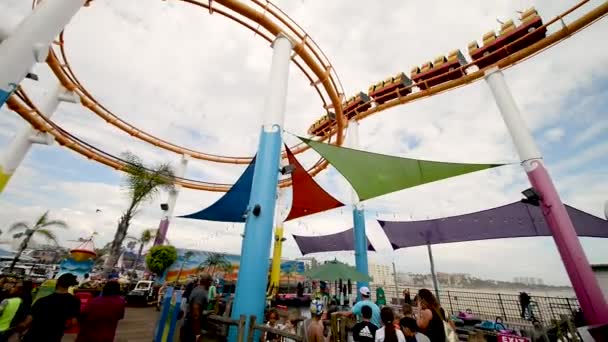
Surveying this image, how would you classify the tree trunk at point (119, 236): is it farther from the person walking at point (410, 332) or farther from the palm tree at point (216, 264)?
the palm tree at point (216, 264)

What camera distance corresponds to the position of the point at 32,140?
29.0 ft

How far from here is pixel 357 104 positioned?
1089 cm

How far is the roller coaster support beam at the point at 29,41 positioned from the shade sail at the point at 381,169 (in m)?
3.87

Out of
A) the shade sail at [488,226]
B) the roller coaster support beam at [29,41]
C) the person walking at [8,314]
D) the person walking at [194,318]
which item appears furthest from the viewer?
the shade sail at [488,226]

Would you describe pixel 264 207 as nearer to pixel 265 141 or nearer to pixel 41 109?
pixel 265 141

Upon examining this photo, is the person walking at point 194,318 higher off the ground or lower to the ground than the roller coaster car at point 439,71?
lower

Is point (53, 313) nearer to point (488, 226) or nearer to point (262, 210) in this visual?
point (262, 210)

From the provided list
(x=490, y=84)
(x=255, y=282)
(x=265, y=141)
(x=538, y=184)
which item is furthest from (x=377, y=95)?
(x=255, y=282)

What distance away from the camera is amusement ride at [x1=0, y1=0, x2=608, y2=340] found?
129 inches

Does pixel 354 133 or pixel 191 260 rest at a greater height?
pixel 354 133

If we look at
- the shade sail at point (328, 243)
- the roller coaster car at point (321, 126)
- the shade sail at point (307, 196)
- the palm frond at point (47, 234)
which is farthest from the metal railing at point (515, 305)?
the palm frond at point (47, 234)

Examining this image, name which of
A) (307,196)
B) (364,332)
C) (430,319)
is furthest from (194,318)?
(307,196)

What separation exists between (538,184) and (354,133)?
625 centimetres

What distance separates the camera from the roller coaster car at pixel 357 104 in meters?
10.6
